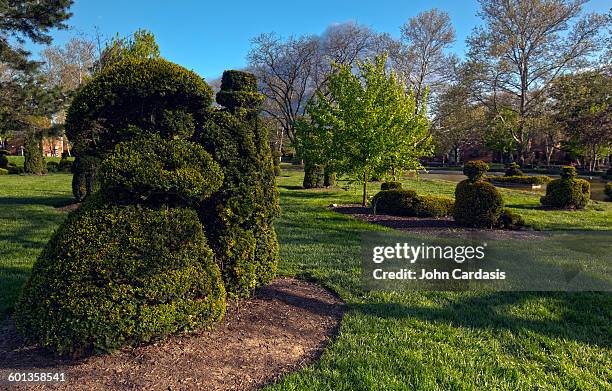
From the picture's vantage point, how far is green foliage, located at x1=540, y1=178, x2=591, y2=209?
40.9 feet

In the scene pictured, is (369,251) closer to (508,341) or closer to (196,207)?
(508,341)

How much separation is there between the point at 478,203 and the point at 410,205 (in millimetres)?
2182

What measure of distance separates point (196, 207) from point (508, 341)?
3.23 m

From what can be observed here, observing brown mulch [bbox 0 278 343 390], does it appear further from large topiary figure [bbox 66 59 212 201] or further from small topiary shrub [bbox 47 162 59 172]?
small topiary shrub [bbox 47 162 59 172]

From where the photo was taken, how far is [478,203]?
28.2 ft

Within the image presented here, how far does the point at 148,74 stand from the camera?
324cm

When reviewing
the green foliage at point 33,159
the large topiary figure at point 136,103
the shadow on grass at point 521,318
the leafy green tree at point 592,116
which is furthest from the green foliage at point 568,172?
Result: the green foliage at point 33,159

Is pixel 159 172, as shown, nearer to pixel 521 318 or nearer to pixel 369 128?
pixel 521 318

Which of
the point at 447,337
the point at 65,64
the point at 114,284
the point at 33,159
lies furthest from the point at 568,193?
the point at 65,64

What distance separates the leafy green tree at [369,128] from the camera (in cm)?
1045

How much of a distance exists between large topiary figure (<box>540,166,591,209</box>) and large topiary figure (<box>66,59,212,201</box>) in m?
13.3

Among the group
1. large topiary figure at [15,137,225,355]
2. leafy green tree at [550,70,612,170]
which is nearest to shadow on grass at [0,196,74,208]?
large topiary figure at [15,137,225,355]

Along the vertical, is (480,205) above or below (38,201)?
above

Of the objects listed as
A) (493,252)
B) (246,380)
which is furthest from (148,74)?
(493,252)
